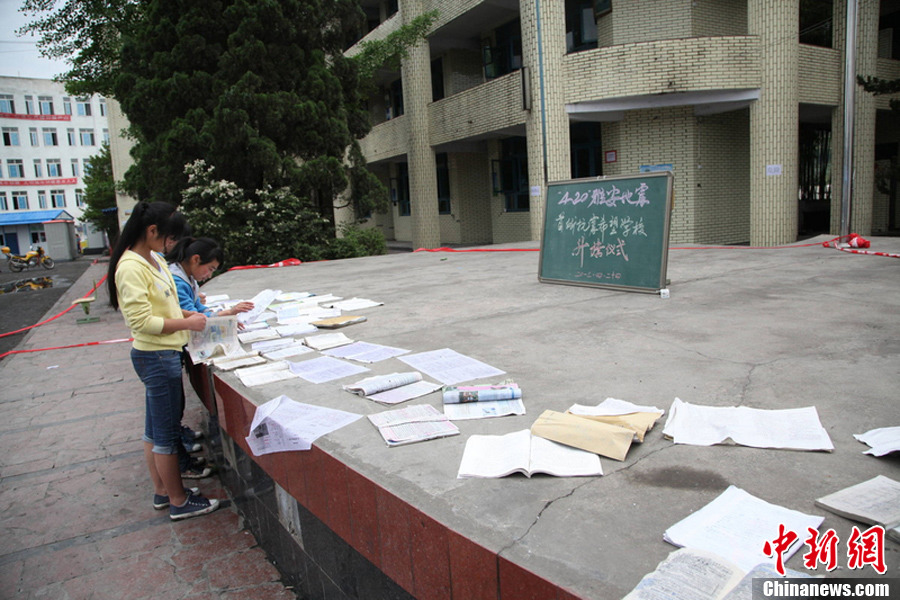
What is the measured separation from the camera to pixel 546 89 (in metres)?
13.8

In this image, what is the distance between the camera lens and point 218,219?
12.4 m

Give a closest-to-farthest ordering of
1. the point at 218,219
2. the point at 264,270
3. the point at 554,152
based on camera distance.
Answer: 1. the point at 264,270
2. the point at 218,219
3. the point at 554,152

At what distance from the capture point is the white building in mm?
44500

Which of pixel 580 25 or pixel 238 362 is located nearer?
pixel 238 362

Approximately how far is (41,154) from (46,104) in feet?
13.1

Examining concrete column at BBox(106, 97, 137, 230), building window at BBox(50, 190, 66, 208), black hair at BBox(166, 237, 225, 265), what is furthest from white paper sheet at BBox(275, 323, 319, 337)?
building window at BBox(50, 190, 66, 208)

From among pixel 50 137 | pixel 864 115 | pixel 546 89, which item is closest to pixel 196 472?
pixel 546 89

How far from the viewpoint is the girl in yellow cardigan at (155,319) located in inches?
124

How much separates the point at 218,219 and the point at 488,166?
32.5ft

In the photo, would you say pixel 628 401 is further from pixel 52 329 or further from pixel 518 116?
pixel 518 116

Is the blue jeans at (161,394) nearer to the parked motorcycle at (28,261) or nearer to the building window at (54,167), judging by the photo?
the parked motorcycle at (28,261)

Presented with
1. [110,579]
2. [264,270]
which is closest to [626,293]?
[110,579]

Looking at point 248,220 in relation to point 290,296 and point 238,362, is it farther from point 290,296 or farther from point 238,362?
point 238,362

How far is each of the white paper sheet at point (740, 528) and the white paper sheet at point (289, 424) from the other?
4.82 feet
